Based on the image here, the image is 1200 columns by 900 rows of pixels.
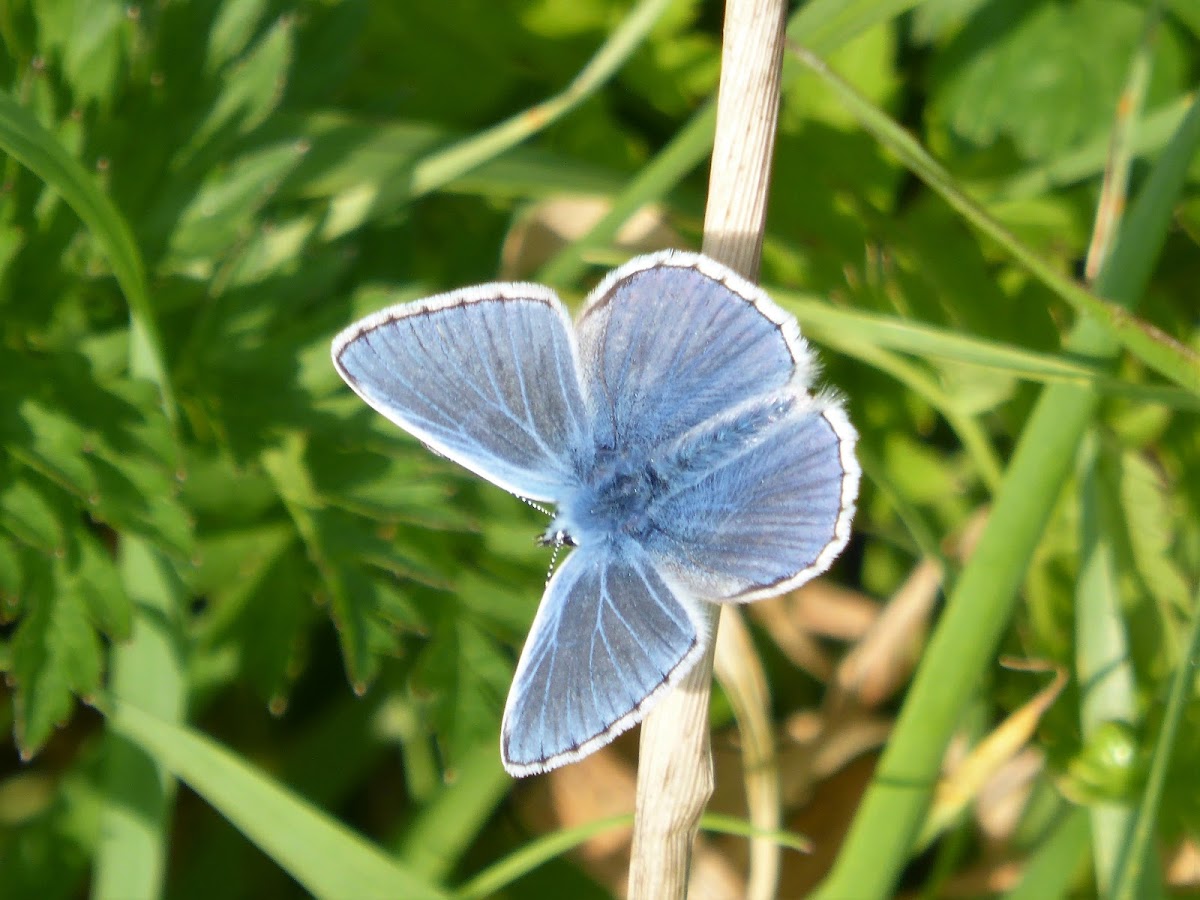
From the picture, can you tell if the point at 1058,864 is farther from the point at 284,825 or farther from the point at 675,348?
the point at 284,825

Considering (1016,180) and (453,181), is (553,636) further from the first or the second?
(1016,180)

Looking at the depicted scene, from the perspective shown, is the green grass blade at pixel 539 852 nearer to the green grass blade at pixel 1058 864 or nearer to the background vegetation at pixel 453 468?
the background vegetation at pixel 453 468

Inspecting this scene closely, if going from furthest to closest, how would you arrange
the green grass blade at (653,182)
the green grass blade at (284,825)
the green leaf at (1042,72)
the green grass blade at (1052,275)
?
1. the green leaf at (1042,72)
2. the green grass blade at (653,182)
3. the green grass blade at (284,825)
4. the green grass blade at (1052,275)

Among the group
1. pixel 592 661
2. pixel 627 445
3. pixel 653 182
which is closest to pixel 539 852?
pixel 592 661

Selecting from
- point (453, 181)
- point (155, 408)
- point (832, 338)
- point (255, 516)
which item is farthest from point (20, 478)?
point (832, 338)

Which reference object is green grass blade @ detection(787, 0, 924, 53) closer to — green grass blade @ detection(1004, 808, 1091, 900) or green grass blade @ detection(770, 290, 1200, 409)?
green grass blade @ detection(770, 290, 1200, 409)

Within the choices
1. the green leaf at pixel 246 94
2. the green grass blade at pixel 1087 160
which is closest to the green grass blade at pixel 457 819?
the green leaf at pixel 246 94
